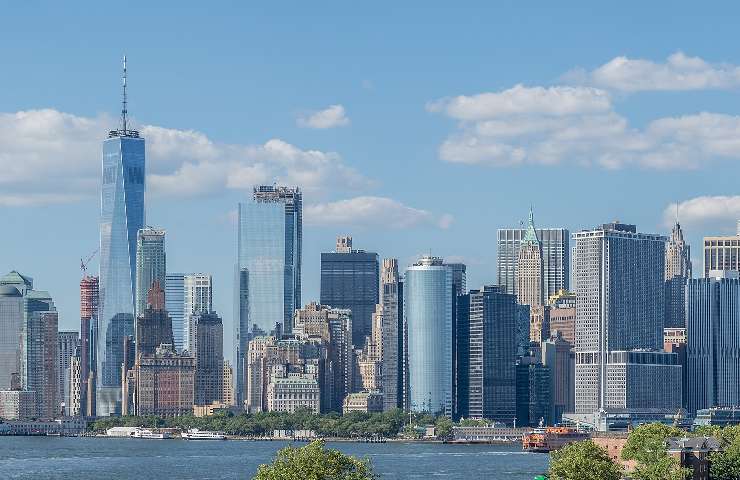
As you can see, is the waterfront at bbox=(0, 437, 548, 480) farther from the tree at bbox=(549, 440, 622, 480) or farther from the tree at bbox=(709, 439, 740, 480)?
the tree at bbox=(549, 440, 622, 480)

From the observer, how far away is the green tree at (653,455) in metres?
99.8

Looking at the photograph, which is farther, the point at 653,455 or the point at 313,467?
the point at 653,455

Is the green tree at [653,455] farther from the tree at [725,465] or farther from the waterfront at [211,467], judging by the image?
the waterfront at [211,467]

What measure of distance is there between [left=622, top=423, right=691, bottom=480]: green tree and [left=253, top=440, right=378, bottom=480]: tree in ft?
72.3

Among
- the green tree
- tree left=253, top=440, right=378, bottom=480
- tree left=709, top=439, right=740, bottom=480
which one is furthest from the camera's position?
tree left=709, top=439, right=740, bottom=480

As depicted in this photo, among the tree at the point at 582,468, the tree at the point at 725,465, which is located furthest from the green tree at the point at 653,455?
the tree at the point at 725,465

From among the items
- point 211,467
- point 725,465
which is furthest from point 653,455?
point 211,467

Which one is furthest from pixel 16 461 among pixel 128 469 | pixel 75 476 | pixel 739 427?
pixel 739 427

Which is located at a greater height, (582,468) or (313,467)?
(313,467)

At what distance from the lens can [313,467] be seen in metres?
79.1

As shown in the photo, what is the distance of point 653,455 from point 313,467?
39.7 m

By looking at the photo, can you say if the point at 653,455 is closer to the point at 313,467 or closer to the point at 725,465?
the point at 725,465

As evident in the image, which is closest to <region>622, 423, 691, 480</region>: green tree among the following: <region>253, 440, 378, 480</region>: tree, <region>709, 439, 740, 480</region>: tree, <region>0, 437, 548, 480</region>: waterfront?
<region>709, 439, 740, 480</region>: tree

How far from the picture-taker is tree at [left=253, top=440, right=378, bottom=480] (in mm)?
77938
